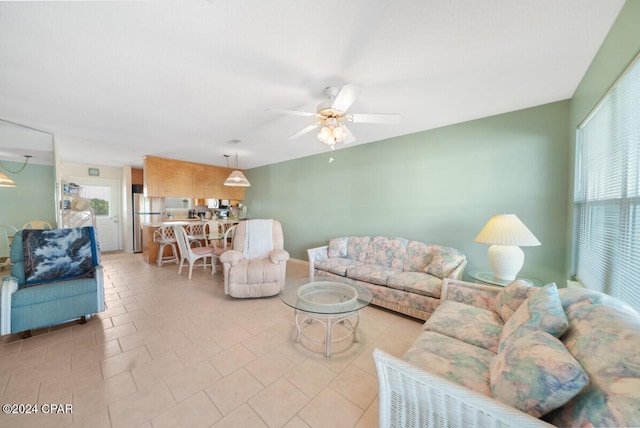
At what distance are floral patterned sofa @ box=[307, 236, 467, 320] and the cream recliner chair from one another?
24.5 inches

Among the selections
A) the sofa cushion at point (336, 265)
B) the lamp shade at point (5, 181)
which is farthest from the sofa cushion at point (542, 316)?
the lamp shade at point (5, 181)

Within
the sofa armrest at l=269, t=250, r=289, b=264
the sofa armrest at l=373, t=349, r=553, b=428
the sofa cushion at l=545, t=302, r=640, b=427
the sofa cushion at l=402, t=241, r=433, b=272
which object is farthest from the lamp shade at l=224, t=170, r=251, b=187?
the sofa cushion at l=545, t=302, r=640, b=427

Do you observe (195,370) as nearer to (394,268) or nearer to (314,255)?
(314,255)

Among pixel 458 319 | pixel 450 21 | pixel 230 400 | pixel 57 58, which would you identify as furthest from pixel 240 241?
pixel 450 21

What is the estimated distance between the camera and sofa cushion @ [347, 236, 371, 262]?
141 inches

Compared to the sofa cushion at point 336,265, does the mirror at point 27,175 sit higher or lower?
higher

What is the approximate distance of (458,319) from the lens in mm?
1692

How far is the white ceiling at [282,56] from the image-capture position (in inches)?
50.9

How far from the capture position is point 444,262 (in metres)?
2.64

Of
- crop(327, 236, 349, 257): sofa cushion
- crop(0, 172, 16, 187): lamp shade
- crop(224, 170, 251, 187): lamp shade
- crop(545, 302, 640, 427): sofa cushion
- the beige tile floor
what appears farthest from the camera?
crop(224, 170, 251, 187): lamp shade

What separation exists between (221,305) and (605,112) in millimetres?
4143

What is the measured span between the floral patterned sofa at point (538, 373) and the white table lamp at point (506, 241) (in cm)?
87

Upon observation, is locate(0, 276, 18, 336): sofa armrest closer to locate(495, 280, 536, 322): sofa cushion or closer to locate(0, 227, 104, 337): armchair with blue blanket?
locate(0, 227, 104, 337): armchair with blue blanket

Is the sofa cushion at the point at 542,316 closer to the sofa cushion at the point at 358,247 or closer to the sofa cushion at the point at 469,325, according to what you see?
the sofa cushion at the point at 469,325
